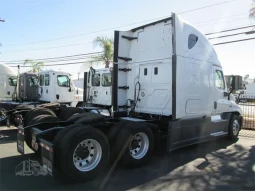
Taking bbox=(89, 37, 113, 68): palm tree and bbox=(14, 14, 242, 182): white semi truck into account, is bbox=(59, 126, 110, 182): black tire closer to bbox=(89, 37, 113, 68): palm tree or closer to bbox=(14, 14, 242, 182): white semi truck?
bbox=(14, 14, 242, 182): white semi truck

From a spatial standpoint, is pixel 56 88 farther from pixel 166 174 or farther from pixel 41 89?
pixel 166 174

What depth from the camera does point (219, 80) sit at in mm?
7992

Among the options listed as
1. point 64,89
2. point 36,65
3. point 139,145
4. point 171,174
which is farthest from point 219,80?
point 36,65

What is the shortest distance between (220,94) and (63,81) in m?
8.35

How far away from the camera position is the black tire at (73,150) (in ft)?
14.4

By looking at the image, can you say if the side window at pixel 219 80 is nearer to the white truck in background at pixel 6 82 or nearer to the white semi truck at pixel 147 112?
the white semi truck at pixel 147 112

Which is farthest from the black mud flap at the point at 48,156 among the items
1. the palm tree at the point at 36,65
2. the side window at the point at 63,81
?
the palm tree at the point at 36,65

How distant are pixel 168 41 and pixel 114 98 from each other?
93.7 inches

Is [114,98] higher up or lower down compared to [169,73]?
lower down

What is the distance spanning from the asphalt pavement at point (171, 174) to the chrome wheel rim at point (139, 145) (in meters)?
0.31

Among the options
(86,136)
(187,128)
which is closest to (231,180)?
(187,128)

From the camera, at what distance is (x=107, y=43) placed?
80.0 feet

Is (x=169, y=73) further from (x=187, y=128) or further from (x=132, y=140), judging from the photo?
(x=132, y=140)

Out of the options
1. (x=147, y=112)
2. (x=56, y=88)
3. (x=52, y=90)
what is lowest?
(x=147, y=112)
